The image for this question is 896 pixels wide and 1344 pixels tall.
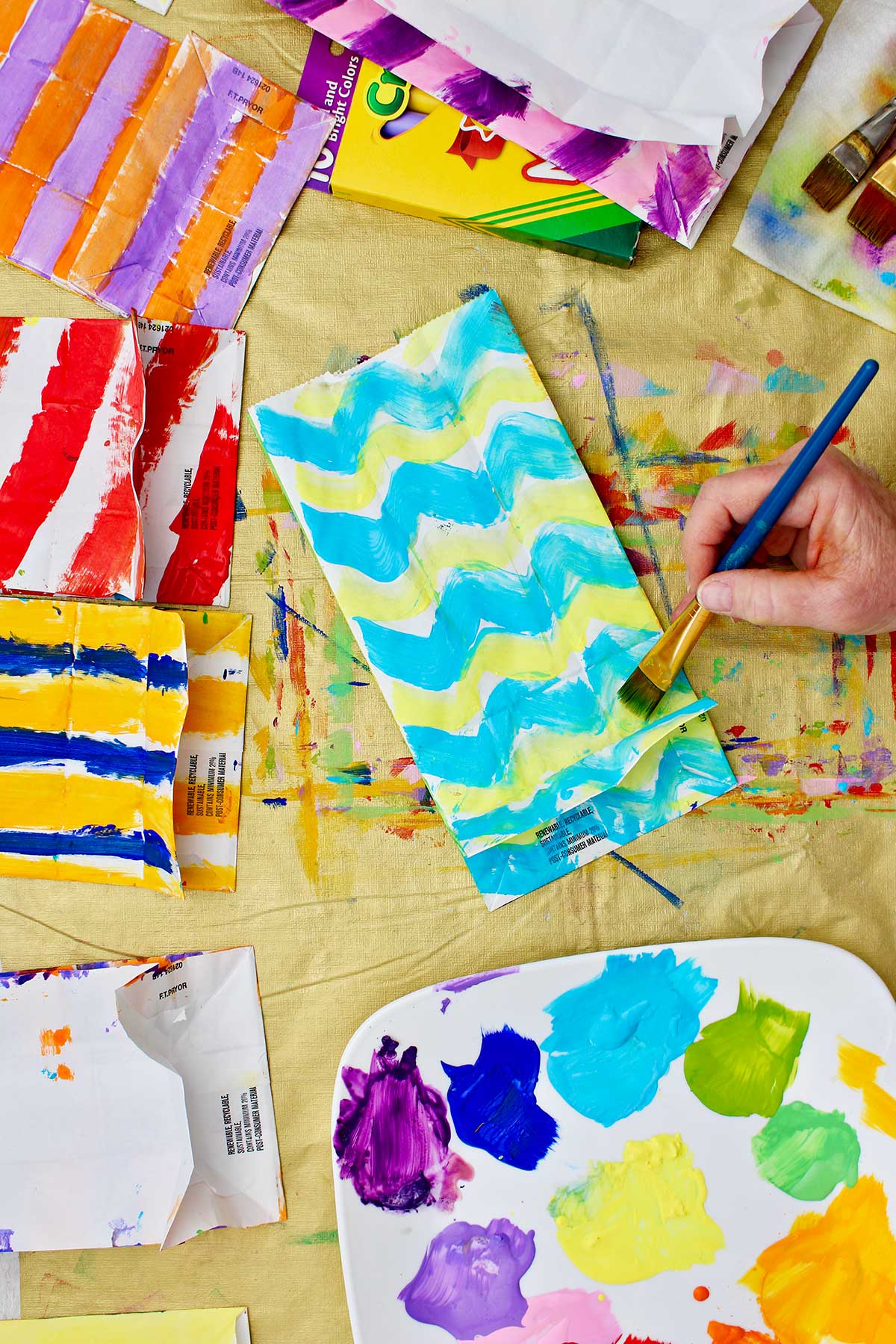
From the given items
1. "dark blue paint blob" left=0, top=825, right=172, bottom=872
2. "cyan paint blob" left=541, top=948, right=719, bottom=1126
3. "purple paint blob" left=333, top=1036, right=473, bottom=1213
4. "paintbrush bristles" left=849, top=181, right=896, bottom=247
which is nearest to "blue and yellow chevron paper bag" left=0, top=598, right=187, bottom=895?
"dark blue paint blob" left=0, top=825, right=172, bottom=872

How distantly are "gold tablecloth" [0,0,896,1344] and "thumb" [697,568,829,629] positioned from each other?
0.09 meters

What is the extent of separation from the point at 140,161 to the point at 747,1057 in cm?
93

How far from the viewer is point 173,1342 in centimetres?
75

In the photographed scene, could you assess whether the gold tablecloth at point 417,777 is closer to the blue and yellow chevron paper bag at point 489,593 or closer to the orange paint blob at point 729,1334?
the blue and yellow chevron paper bag at point 489,593

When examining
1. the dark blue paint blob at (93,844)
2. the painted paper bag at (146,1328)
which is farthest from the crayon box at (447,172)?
the painted paper bag at (146,1328)

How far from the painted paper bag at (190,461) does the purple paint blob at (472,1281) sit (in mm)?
576

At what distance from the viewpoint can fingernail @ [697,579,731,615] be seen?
65 cm

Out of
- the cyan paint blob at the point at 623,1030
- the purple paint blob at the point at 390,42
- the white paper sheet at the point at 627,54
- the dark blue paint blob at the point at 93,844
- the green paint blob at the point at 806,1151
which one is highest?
the purple paint blob at the point at 390,42

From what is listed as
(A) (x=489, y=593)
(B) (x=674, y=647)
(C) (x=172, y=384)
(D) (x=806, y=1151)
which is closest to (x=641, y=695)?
(B) (x=674, y=647)

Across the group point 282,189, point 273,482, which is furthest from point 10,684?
point 282,189

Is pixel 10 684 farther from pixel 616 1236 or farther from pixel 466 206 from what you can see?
pixel 616 1236

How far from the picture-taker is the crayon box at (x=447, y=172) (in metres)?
0.74

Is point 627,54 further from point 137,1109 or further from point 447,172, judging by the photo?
point 137,1109

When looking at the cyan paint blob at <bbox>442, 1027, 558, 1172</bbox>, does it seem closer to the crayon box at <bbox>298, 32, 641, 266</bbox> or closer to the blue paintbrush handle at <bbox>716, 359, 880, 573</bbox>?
the blue paintbrush handle at <bbox>716, 359, 880, 573</bbox>
